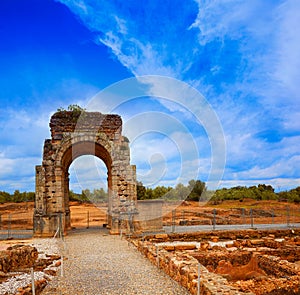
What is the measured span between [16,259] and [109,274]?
Answer: 2880 millimetres

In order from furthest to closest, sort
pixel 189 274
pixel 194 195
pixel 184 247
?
pixel 194 195, pixel 184 247, pixel 189 274

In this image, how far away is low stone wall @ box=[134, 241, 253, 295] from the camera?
617 cm

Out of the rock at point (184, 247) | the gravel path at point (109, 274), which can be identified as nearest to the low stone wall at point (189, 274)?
the gravel path at point (109, 274)

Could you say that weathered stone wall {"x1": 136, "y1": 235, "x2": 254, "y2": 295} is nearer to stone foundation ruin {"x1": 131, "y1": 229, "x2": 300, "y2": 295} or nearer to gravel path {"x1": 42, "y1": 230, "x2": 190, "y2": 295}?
stone foundation ruin {"x1": 131, "y1": 229, "x2": 300, "y2": 295}

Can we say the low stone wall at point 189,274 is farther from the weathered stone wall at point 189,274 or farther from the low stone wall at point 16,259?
the low stone wall at point 16,259

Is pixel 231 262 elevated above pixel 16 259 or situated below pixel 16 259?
below

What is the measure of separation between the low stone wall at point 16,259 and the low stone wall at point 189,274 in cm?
346

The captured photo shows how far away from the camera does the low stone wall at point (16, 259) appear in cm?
945

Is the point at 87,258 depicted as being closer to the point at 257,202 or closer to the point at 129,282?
the point at 129,282

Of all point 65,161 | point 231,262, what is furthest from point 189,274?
point 65,161

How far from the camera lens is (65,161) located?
61.2 ft

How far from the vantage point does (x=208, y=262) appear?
11055mm

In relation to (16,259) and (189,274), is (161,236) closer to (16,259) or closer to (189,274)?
(16,259)

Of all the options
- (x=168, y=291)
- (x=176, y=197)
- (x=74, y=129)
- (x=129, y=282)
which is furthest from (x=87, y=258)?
(x=176, y=197)
